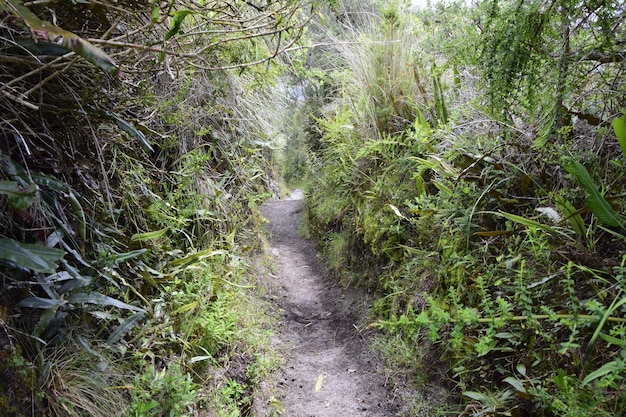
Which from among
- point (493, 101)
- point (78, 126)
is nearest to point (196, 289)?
point (78, 126)

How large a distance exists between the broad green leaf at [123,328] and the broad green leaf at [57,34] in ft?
3.71

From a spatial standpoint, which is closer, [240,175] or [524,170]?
[524,170]

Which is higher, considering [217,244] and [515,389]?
[217,244]

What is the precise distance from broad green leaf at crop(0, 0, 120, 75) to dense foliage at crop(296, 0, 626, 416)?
137cm

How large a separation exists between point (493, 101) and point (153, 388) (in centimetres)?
204

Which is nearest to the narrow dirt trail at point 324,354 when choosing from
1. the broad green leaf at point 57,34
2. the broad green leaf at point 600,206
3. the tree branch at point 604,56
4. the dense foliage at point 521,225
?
the dense foliage at point 521,225

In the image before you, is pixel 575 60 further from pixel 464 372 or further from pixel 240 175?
pixel 240 175

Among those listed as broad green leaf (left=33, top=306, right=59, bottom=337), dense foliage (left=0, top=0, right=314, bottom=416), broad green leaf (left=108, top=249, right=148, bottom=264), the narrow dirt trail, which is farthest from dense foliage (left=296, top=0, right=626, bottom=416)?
broad green leaf (left=33, top=306, right=59, bottom=337)

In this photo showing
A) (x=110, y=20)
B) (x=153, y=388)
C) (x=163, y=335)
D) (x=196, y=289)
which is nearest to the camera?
(x=153, y=388)

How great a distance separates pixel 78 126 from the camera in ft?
5.71

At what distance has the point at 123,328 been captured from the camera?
173 cm

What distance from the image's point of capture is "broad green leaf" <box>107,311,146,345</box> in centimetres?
167

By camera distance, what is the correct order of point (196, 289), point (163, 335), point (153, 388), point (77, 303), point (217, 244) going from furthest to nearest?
point (217, 244)
point (196, 289)
point (163, 335)
point (153, 388)
point (77, 303)

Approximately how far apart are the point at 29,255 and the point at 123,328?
616mm
